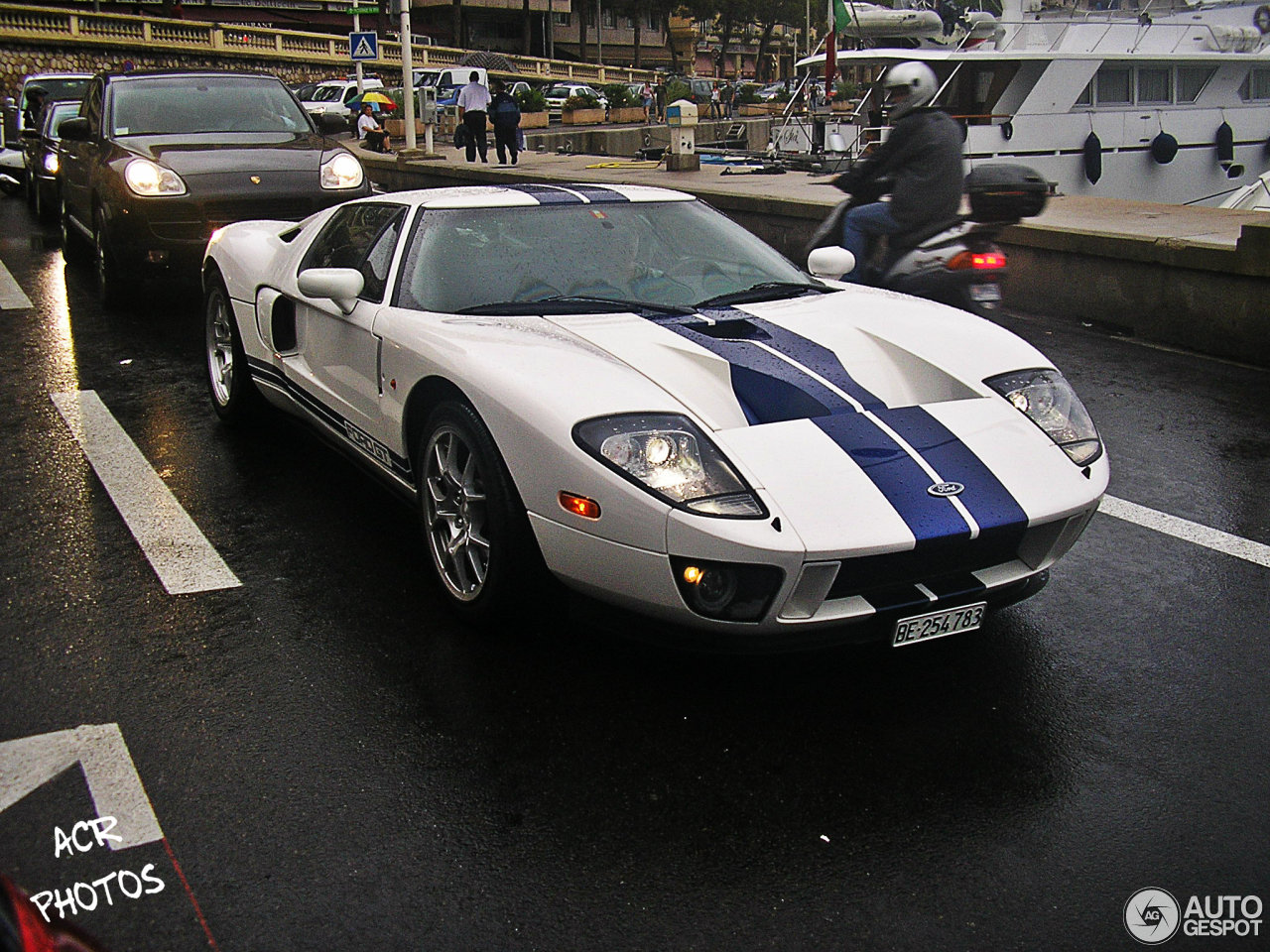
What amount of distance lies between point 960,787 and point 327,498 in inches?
123

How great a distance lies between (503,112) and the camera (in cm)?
2230

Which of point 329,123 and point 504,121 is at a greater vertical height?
point 504,121

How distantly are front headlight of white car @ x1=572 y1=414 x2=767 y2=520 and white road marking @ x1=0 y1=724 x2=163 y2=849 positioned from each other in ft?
4.64

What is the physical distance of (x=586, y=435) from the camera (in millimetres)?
3422

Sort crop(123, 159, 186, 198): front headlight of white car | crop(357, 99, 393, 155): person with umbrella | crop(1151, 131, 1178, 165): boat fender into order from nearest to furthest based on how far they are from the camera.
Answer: crop(123, 159, 186, 198): front headlight of white car
crop(1151, 131, 1178, 165): boat fender
crop(357, 99, 393, 155): person with umbrella

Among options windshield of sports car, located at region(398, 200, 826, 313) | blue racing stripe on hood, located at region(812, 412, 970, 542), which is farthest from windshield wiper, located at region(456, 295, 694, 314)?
blue racing stripe on hood, located at region(812, 412, 970, 542)

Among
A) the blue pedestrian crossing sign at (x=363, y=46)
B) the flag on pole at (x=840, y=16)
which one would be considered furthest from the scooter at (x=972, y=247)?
the blue pedestrian crossing sign at (x=363, y=46)

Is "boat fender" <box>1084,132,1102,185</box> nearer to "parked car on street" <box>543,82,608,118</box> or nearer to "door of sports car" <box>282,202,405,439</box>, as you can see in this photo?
"door of sports car" <box>282,202,405,439</box>

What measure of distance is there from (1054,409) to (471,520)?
187 cm

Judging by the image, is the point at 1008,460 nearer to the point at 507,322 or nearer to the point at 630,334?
the point at 630,334

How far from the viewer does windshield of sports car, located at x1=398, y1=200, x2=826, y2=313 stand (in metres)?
4.48

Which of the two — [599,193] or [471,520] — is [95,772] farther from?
[599,193]

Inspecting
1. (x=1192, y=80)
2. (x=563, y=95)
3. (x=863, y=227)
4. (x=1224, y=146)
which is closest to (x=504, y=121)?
(x=1192, y=80)

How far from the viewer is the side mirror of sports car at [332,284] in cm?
455
